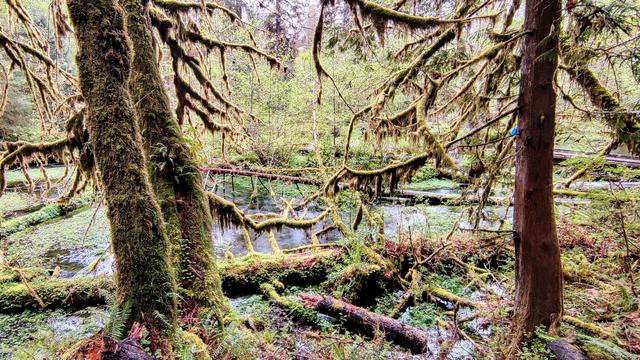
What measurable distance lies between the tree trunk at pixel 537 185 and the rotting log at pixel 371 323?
1313 mm

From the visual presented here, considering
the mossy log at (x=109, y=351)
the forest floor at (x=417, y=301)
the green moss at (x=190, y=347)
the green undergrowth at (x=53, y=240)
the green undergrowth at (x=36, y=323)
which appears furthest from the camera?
the green undergrowth at (x=53, y=240)

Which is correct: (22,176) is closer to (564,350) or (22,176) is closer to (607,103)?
(564,350)

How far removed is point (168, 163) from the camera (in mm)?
3766

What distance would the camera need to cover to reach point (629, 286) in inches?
165

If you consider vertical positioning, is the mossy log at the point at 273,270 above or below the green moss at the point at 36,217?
below

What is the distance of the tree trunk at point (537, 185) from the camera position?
2904 millimetres

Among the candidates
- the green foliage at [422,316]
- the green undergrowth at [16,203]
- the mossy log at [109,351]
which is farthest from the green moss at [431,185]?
the green undergrowth at [16,203]

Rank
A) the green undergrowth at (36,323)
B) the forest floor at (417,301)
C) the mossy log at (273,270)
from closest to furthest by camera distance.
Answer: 1. the forest floor at (417,301)
2. the green undergrowth at (36,323)
3. the mossy log at (273,270)

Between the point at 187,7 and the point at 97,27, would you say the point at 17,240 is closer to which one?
the point at 187,7

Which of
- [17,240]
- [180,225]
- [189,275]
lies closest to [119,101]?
[180,225]

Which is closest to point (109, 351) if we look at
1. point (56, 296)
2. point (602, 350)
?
point (602, 350)

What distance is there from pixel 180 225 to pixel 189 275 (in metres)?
0.61

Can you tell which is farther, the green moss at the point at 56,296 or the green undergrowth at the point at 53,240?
the green undergrowth at the point at 53,240

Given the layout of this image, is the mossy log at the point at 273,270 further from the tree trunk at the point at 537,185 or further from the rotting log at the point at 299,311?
the tree trunk at the point at 537,185
